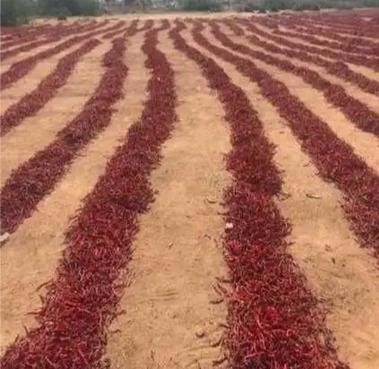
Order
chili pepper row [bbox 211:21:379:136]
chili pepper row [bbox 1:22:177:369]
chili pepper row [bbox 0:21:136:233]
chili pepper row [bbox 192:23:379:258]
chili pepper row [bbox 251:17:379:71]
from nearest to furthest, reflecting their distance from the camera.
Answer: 1. chili pepper row [bbox 1:22:177:369]
2. chili pepper row [bbox 192:23:379:258]
3. chili pepper row [bbox 0:21:136:233]
4. chili pepper row [bbox 211:21:379:136]
5. chili pepper row [bbox 251:17:379:71]

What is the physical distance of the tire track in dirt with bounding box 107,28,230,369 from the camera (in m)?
7.51

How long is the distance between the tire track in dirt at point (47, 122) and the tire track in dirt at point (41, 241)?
1378 mm

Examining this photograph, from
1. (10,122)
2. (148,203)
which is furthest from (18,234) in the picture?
(10,122)

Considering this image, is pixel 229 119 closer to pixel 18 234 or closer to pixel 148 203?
pixel 148 203

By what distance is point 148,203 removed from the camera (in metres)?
11.4

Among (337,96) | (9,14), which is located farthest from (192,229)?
(9,14)

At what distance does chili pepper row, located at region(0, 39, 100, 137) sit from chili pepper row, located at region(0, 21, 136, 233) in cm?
153

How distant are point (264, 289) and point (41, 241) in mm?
3935

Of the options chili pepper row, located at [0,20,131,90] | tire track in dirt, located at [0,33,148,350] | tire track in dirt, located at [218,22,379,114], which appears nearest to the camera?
tire track in dirt, located at [0,33,148,350]

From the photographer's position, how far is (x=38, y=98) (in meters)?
20.8

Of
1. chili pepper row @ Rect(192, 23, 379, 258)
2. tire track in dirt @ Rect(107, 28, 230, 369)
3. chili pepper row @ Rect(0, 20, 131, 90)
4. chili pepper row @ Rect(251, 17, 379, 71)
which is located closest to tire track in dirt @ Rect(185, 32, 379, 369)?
chili pepper row @ Rect(192, 23, 379, 258)

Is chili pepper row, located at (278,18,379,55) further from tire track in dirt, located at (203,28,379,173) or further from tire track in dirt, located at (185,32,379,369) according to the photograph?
tire track in dirt, located at (185,32,379,369)

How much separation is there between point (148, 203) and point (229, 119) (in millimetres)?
6115

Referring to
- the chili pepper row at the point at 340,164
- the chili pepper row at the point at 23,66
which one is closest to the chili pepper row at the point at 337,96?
the chili pepper row at the point at 340,164
